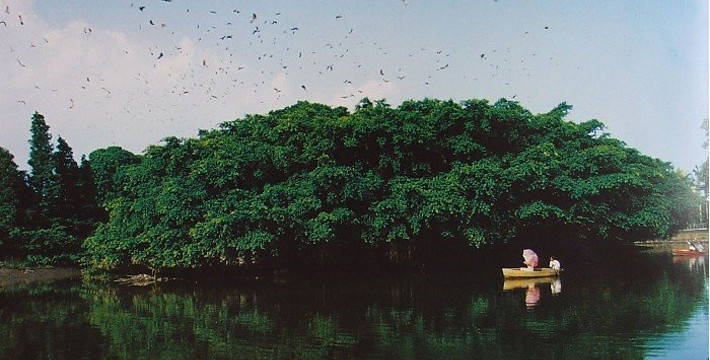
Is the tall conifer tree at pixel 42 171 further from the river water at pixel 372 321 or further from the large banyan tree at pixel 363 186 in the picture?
the river water at pixel 372 321

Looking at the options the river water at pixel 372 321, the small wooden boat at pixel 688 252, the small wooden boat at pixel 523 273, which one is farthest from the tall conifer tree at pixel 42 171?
the small wooden boat at pixel 688 252

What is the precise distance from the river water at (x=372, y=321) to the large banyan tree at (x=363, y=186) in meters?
2.16

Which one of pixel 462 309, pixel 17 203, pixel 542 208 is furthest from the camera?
pixel 17 203

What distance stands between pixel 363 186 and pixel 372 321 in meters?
8.94

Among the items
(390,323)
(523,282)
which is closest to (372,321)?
(390,323)

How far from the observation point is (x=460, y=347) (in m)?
11.1

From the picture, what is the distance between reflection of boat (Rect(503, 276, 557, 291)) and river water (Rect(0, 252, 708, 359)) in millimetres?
255

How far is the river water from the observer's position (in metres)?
11.0

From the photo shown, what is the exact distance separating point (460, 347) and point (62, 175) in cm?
2774

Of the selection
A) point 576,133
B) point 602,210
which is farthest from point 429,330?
point 576,133

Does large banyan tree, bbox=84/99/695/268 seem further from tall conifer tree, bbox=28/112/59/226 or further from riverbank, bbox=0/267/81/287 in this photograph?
tall conifer tree, bbox=28/112/59/226

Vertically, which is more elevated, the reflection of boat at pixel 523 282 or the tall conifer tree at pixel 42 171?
the tall conifer tree at pixel 42 171

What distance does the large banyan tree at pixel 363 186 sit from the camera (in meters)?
22.4

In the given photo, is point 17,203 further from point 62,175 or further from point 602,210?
point 602,210
